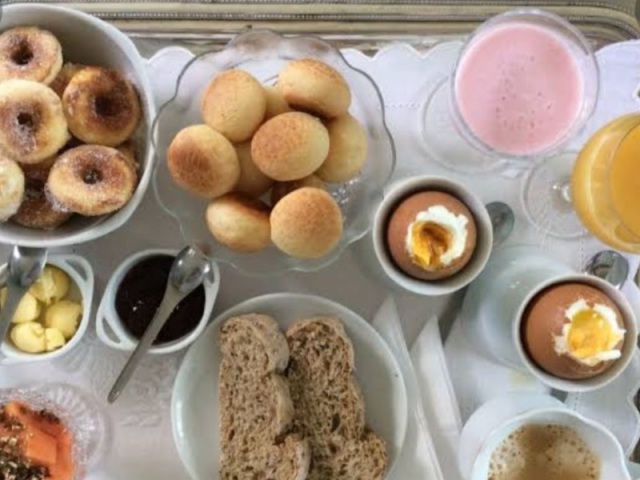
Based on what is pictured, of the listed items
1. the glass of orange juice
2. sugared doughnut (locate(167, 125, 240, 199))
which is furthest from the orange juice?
A: sugared doughnut (locate(167, 125, 240, 199))

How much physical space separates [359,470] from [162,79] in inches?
20.9

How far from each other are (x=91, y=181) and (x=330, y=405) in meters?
0.39

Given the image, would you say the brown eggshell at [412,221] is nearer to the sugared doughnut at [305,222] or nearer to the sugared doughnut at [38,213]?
the sugared doughnut at [305,222]

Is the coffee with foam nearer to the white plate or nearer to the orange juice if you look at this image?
the white plate

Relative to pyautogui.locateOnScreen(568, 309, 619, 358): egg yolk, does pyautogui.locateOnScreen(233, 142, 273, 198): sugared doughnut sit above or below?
above

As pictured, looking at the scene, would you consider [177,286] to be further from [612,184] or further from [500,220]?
[612,184]

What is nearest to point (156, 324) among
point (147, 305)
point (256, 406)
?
point (147, 305)

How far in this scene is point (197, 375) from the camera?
1257 millimetres

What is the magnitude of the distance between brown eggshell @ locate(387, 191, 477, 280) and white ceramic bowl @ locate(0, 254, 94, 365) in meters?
0.36

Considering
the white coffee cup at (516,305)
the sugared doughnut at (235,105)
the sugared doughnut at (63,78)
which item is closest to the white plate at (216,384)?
the white coffee cup at (516,305)

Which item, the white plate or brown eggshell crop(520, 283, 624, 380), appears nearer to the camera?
brown eggshell crop(520, 283, 624, 380)

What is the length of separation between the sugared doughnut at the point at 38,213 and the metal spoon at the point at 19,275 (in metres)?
0.03

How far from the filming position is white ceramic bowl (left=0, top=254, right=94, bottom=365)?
3.92ft

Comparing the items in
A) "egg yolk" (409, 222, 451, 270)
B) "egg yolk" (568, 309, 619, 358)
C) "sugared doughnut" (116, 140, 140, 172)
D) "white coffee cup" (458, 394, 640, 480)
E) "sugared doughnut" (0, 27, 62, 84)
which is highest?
"sugared doughnut" (0, 27, 62, 84)
